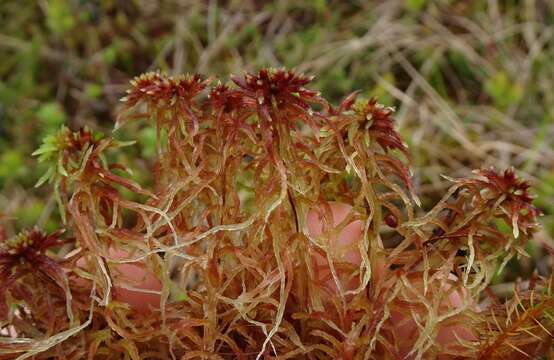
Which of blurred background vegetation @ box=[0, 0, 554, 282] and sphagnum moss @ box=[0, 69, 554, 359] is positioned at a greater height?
sphagnum moss @ box=[0, 69, 554, 359]

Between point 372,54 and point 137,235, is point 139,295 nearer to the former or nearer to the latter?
point 137,235

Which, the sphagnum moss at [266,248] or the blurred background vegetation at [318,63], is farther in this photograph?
the blurred background vegetation at [318,63]

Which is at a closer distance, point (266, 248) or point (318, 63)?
point (266, 248)

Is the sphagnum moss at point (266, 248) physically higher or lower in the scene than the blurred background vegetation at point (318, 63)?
higher

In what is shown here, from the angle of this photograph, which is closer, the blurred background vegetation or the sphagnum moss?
the sphagnum moss

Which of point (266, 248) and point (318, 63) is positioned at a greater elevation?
point (266, 248)
